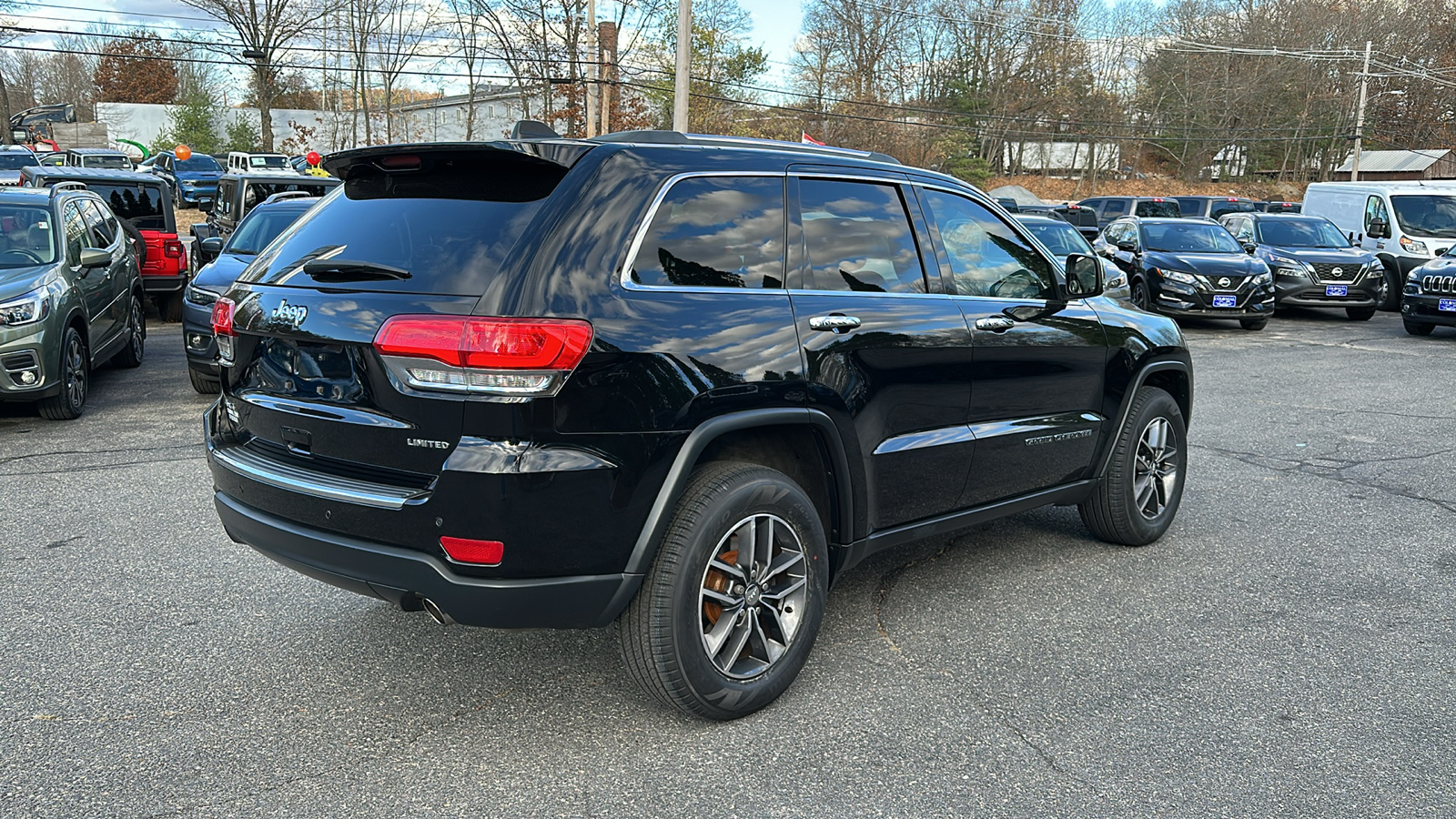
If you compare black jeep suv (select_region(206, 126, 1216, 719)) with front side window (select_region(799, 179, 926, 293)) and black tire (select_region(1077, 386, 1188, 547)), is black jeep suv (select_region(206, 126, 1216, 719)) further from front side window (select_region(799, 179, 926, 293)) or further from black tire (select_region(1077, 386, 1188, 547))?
black tire (select_region(1077, 386, 1188, 547))

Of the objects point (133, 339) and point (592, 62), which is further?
point (592, 62)

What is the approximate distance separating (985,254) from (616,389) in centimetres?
214

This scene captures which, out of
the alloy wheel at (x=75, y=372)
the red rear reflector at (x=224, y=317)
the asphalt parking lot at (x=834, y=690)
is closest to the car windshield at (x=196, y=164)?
the alloy wheel at (x=75, y=372)

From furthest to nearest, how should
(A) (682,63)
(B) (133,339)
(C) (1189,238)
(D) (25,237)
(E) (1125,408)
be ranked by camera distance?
(A) (682,63), (C) (1189,238), (B) (133,339), (D) (25,237), (E) (1125,408)

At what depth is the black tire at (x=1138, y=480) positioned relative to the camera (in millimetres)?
5156

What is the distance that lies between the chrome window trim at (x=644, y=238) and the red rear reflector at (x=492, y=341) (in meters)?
0.25

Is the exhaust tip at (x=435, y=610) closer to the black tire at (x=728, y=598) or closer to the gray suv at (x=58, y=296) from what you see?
the black tire at (x=728, y=598)

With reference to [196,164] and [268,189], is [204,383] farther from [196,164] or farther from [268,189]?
[196,164]

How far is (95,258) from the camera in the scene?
28.8ft

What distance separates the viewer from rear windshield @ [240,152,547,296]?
3.10m

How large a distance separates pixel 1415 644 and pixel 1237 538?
1428 mm

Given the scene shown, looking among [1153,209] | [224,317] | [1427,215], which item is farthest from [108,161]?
[224,317]

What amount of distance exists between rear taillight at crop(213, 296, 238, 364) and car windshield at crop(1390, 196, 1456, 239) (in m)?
20.4

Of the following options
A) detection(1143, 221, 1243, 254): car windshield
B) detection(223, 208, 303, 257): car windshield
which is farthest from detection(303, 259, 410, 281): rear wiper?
detection(1143, 221, 1243, 254): car windshield
